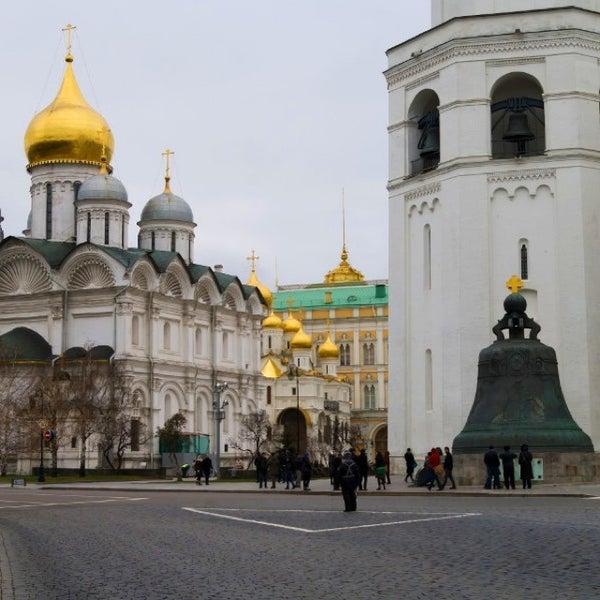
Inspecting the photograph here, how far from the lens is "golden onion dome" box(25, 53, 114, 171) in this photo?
7250cm

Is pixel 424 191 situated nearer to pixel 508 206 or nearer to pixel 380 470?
pixel 508 206

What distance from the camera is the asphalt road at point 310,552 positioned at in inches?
433

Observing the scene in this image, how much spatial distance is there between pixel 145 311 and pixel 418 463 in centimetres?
3197

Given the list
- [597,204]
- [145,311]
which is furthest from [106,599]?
[145,311]

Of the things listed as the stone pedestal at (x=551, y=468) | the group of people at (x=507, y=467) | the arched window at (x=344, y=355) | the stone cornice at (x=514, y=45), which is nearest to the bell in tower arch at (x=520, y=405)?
the stone pedestal at (x=551, y=468)

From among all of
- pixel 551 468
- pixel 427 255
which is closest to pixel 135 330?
pixel 427 255

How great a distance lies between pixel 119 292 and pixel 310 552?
172 ft

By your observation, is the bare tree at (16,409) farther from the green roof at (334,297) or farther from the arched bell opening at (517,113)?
the green roof at (334,297)

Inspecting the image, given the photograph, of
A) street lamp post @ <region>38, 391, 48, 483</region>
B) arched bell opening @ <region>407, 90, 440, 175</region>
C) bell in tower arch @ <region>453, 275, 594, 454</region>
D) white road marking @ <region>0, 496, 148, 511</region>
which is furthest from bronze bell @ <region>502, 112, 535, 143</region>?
street lamp post @ <region>38, 391, 48, 483</region>

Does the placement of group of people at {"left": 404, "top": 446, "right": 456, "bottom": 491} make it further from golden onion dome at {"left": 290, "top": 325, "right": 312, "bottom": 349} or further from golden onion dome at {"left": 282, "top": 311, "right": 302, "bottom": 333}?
golden onion dome at {"left": 282, "top": 311, "right": 302, "bottom": 333}

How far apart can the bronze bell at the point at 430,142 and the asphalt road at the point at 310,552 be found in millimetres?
17904

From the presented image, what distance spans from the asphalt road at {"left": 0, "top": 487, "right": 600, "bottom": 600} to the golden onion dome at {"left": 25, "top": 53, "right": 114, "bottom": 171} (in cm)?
5190

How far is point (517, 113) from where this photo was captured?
123 feet

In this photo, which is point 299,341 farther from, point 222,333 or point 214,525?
point 214,525
